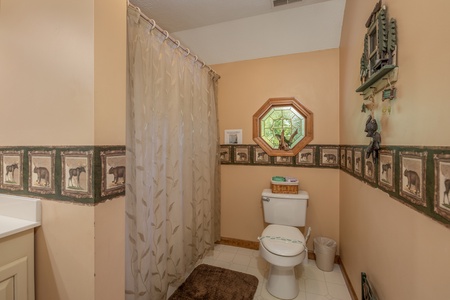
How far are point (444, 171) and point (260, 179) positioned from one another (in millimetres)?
1708

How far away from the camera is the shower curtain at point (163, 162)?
1.17 meters

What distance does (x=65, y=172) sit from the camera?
88 cm

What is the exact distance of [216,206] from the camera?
2260 millimetres

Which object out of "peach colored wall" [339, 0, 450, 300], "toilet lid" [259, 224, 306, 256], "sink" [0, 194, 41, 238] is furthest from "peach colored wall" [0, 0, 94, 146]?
"toilet lid" [259, 224, 306, 256]

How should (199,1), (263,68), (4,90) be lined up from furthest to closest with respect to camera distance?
(263,68)
(199,1)
(4,90)

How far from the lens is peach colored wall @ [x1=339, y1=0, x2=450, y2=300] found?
2.05ft

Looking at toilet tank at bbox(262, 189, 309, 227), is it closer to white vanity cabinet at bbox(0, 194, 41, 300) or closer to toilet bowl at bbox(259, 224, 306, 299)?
toilet bowl at bbox(259, 224, 306, 299)

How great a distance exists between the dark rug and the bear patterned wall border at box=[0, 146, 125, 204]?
1.15 m

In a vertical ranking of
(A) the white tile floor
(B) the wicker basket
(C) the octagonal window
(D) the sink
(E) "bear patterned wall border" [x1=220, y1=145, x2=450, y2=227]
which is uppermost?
(C) the octagonal window

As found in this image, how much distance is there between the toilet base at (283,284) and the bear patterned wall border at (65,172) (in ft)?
4.52

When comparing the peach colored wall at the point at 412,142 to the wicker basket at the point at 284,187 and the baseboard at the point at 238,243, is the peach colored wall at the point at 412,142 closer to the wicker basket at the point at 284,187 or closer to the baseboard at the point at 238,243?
the wicker basket at the point at 284,187

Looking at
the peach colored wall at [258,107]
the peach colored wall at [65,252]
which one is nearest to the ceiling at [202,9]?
the peach colored wall at [258,107]

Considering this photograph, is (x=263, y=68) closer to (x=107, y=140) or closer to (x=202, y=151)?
(x=202, y=151)

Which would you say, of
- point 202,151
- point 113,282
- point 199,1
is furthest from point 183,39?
point 113,282
